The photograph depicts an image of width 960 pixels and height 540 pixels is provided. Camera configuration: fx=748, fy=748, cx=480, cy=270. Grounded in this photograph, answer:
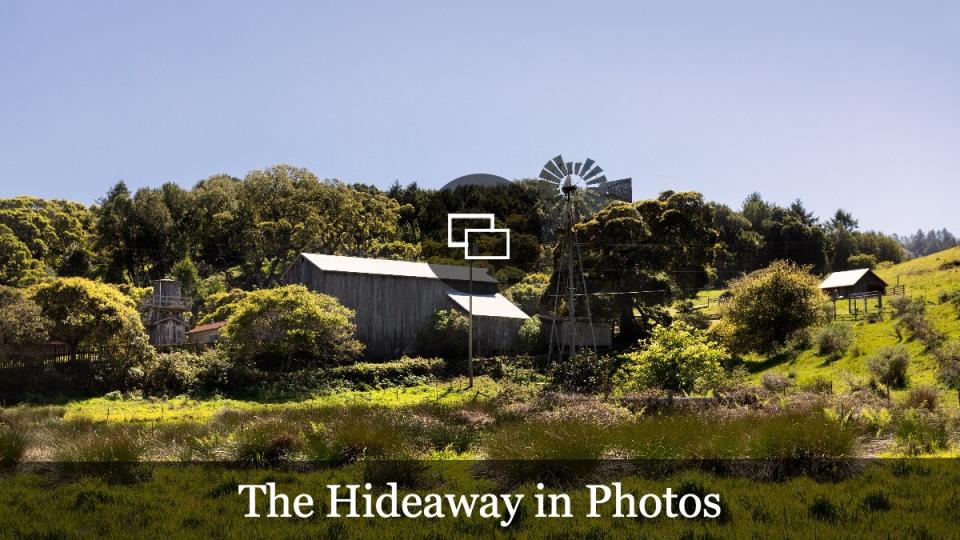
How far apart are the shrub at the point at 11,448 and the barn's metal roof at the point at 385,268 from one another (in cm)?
2913

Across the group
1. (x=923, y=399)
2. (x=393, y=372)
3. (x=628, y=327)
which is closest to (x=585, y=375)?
(x=393, y=372)

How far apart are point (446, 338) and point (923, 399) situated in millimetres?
28849

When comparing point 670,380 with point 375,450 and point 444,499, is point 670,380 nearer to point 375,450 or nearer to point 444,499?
point 375,450

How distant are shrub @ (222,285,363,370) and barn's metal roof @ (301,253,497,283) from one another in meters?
5.62

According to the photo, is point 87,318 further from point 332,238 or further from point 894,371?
point 894,371

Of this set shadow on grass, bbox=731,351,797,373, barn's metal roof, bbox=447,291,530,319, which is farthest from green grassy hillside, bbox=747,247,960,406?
barn's metal roof, bbox=447,291,530,319

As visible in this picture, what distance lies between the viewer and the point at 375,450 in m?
14.1

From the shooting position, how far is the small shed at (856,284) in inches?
2229

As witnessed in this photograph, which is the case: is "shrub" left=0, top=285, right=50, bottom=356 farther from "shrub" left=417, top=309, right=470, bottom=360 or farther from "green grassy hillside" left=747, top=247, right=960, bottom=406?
"green grassy hillside" left=747, top=247, right=960, bottom=406

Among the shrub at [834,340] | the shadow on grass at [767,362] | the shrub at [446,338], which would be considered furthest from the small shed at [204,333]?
the shrub at [834,340]

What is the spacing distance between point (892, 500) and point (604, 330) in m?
39.5

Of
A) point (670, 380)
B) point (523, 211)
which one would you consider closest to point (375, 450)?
point (670, 380)

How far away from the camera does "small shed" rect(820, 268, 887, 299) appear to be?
186 ft

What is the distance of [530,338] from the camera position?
47469 millimetres
